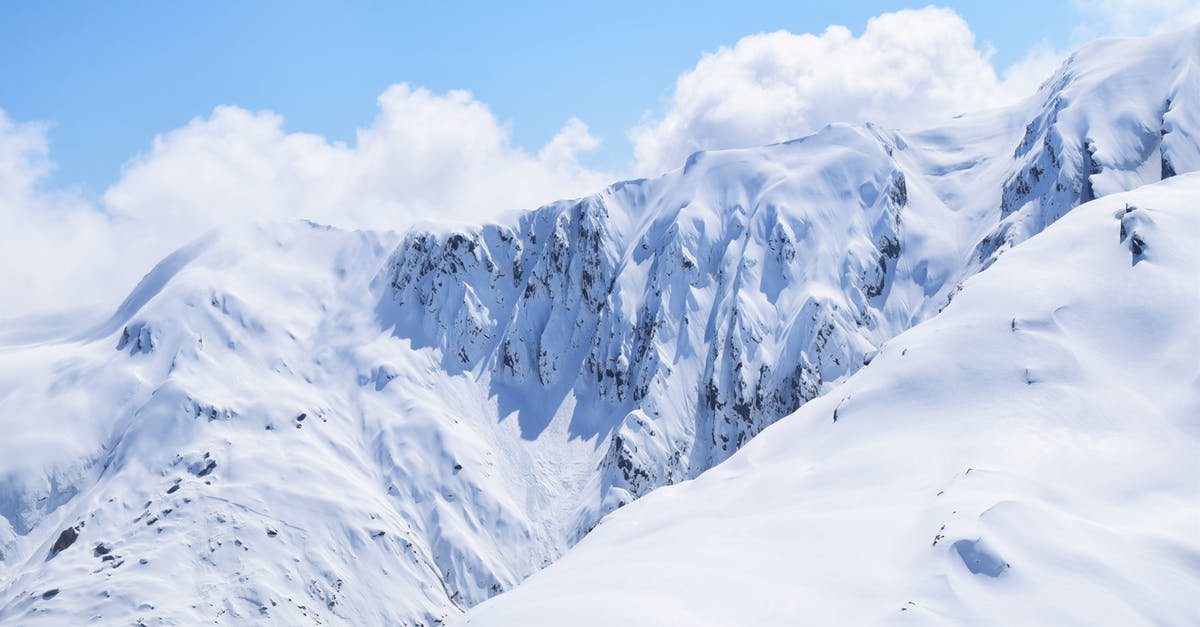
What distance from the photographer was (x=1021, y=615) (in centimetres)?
4638

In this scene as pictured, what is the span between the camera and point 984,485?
62.0 m

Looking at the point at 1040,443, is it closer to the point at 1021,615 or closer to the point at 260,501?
the point at 1021,615

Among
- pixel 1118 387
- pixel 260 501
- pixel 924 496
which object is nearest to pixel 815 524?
pixel 924 496

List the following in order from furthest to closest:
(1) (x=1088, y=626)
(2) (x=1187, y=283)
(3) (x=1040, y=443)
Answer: (2) (x=1187, y=283) → (3) (x=1040, y=443) → (1) (x=1088, y=626)

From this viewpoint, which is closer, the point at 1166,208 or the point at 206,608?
the point at 1166,208

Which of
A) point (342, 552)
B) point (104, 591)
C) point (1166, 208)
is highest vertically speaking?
point (1166, 208)

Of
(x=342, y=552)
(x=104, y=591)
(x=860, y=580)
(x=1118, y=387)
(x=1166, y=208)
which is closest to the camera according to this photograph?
(x=860, y=580)

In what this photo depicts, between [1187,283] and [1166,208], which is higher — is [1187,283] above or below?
below

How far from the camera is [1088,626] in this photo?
45062 millimetres

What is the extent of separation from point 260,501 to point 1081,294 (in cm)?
16708

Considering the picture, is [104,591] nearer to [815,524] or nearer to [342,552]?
[342,552]

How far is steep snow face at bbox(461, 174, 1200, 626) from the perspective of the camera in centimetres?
4938

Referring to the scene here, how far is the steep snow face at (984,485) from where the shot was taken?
49.4m

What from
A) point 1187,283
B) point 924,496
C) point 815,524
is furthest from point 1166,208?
point 815,524
